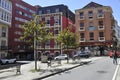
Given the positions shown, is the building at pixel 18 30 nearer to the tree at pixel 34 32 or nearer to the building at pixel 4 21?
the building at pixel 4 21

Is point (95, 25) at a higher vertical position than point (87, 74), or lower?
higher

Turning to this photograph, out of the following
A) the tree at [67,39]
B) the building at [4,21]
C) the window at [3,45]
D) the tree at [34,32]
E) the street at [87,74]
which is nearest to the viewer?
the street at [87,74]

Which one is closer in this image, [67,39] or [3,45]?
[67,39]

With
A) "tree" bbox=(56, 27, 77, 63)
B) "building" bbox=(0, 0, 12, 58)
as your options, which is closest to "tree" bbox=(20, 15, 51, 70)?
"tree" bbox=(56, 27, 77, 63)

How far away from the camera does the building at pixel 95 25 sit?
6012 centimetres

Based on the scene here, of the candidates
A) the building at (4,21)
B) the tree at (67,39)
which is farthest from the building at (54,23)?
the tree at (67,39)

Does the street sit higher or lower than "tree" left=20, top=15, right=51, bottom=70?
lower

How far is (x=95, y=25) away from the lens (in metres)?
61.6

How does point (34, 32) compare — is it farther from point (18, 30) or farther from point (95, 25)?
point (18, 30)

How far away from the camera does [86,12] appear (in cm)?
6316

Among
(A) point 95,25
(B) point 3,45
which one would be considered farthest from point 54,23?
(B) point 3,45

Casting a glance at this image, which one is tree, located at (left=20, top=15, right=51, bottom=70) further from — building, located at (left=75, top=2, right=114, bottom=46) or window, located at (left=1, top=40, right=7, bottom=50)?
building, located at (left=75, top=2, right=114, bottom=46)

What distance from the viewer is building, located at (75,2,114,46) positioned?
60.1m

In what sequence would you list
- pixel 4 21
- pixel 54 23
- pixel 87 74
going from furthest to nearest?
1. pixel 54 23
2. pixel 4 21
3. pixel 87 74
